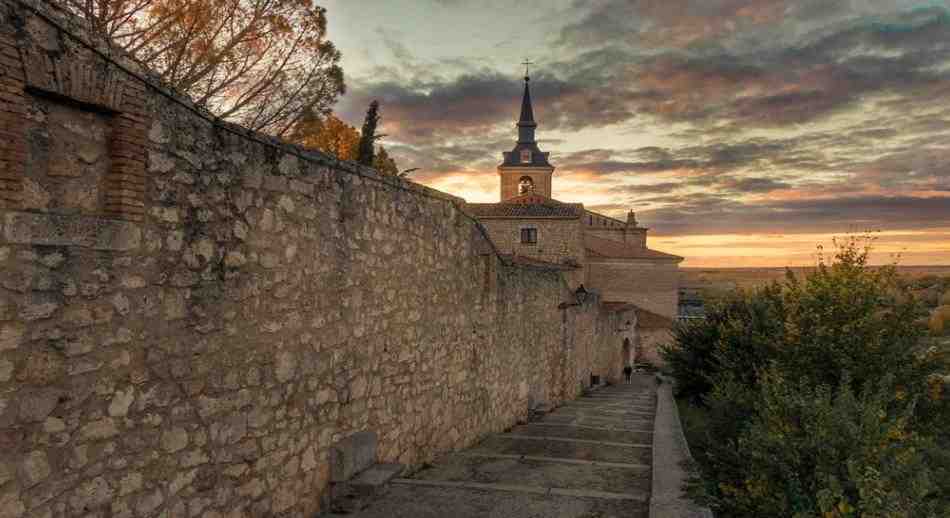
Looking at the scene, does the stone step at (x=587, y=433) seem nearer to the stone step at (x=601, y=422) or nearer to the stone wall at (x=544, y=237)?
the stone step at (x=601, y=422)

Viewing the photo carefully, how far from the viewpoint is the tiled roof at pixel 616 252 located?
4500 cm

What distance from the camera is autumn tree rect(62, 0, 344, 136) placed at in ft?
30.3

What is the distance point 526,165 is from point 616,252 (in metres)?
17.9

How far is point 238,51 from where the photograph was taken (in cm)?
1091

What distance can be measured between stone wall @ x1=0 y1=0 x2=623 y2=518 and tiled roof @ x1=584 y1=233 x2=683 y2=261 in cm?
3928

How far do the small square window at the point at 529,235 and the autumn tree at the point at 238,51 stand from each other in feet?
80.8

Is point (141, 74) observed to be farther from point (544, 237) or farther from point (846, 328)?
point (544, 237)

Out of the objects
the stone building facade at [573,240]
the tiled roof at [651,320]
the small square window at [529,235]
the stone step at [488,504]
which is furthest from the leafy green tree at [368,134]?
the tiled roof at [651,320]

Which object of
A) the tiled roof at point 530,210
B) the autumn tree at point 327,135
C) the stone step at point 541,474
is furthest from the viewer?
the tiled roof at point 530,210

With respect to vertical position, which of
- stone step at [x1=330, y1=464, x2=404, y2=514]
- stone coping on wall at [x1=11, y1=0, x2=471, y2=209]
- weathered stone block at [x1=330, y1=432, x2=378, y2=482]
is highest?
stone coping on wall at [x1=11, y1=0, x2=471, y2=209]

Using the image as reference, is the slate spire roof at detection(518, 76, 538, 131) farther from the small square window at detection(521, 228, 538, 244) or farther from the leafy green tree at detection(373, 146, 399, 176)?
the leafy green tree at detection(373, 146, 399, 176)

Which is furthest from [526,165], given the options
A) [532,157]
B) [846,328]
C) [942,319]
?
[846,328]

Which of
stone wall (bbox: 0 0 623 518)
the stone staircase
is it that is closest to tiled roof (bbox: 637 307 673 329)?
the stone staircase

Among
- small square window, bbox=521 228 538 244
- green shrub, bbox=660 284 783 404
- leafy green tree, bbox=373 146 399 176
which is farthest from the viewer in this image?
small square window, bbox=521 228 538 244
